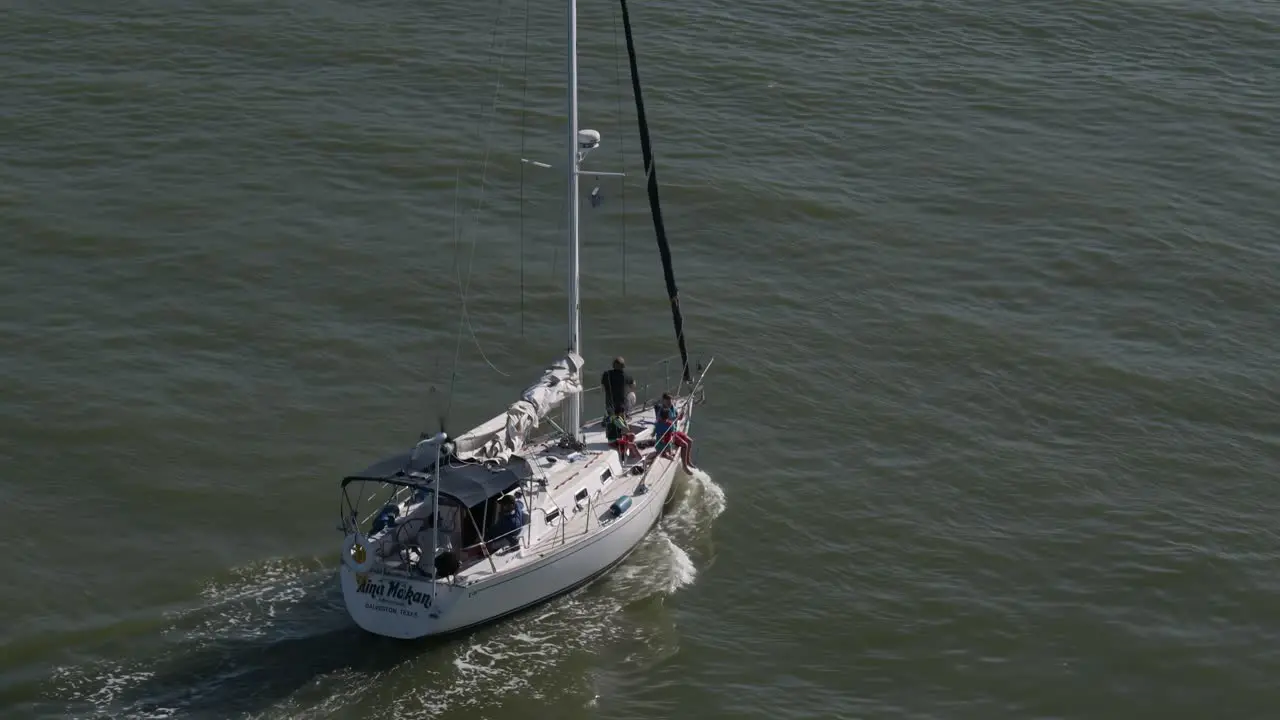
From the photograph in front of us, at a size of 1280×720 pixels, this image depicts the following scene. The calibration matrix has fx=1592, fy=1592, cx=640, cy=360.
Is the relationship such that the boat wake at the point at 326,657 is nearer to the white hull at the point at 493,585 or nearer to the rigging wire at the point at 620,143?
the white hull at the point at 493,585

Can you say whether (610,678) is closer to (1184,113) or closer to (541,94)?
(541,94)

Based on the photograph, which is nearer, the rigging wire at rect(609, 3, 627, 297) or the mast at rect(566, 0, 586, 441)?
the mast at rect(566, 0, 586, 441)

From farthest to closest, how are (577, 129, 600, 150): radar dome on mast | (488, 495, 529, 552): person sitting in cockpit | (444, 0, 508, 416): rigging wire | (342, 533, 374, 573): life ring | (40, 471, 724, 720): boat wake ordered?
(444, 0, 508, 416): rigging wire → (577, 129, 600, 150): radar dome on mast → (488, 495, 529, 552): person sitting in cockpit → (342, 533, 374, 573): life ring → (40, 471, 724, 720): boat wake

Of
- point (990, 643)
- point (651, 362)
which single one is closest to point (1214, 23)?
point (651, 362)

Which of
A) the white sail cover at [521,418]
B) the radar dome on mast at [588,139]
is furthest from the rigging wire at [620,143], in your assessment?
the radar dome on mast at [588,139]

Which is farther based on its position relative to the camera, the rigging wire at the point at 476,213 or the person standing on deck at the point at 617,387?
the rigging wire at the point at 476,213

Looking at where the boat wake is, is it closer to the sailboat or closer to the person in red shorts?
the sailboat

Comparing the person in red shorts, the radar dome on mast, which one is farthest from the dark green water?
the radar dome on mast
